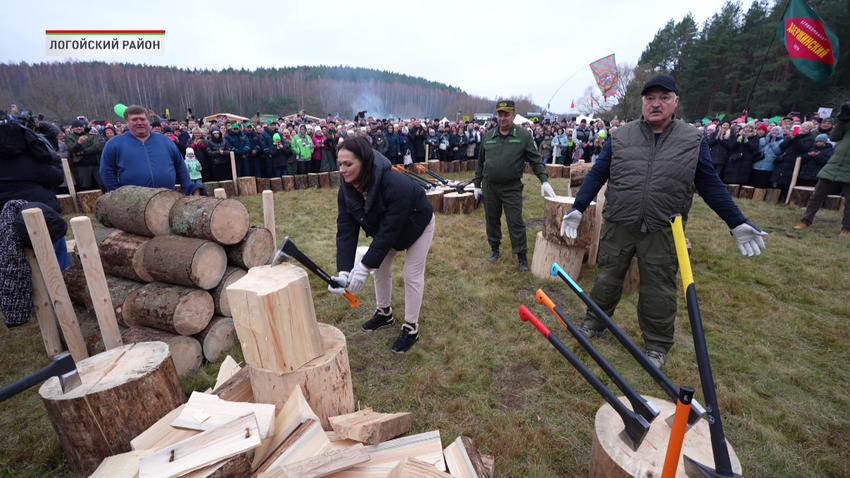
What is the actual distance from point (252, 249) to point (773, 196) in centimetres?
1081

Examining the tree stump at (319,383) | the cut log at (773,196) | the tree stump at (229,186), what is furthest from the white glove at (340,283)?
the cut log at (773,196)

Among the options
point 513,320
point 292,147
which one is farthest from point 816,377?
point 292,147

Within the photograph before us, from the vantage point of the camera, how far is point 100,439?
195cm

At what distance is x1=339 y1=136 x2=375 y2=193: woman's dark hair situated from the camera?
250cm

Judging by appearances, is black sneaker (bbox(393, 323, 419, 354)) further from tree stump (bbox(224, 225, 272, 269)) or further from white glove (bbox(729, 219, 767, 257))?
white glove (bbox(729, 219, 767, 257))

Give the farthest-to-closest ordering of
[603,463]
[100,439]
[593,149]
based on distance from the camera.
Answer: [593,149]
[100,439]
[603,463]

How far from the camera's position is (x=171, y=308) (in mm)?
2809

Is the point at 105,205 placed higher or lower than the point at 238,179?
higher

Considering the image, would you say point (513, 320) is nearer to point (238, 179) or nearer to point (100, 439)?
point (100, 439)

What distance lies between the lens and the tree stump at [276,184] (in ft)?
31.7

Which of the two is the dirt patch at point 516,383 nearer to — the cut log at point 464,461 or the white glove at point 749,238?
the cut log at point 464,461

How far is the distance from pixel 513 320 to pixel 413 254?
53.1 inches

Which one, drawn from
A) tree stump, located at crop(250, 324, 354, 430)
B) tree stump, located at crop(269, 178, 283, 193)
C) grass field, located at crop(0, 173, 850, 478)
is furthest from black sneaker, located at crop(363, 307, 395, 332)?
tree stump, located at crop(269, 178, 283, 193)

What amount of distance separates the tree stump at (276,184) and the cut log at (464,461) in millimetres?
9000
